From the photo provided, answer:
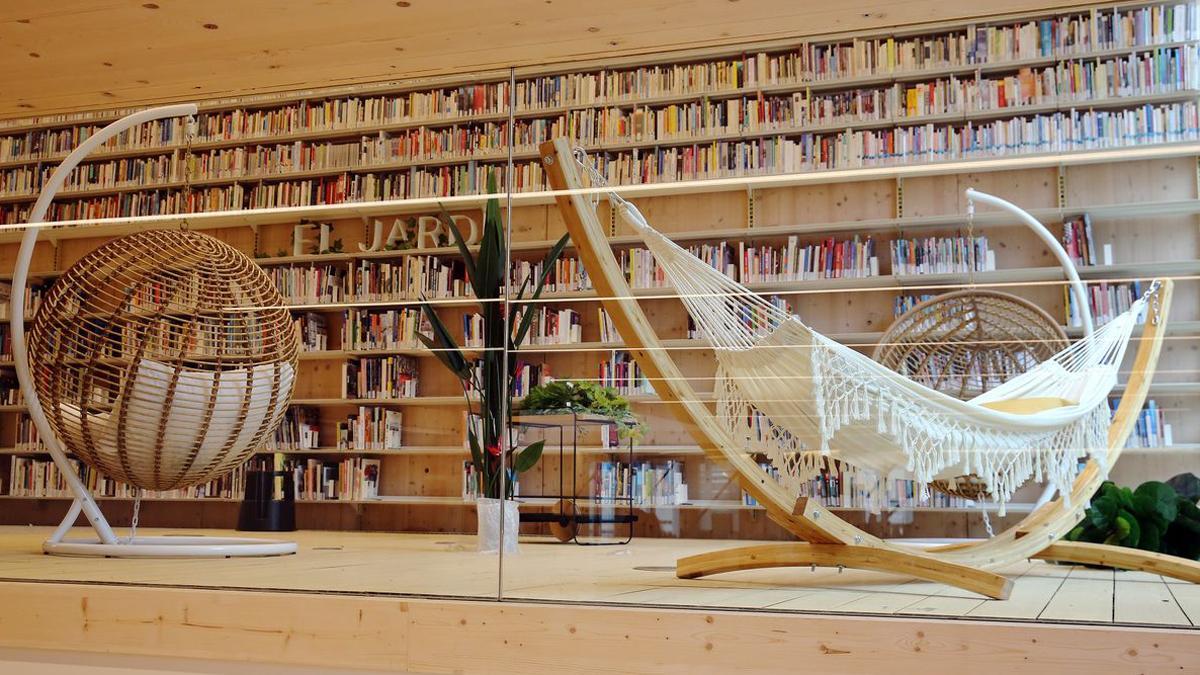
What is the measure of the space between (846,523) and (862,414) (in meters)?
0.22

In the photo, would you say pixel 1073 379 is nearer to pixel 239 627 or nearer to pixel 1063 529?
pixel 1063 529

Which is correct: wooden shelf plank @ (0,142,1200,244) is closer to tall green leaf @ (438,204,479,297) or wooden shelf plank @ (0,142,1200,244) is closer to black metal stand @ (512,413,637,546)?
tall green leaf @ (438,204,479,297)

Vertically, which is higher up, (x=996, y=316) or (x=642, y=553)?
(x=996, y=316)

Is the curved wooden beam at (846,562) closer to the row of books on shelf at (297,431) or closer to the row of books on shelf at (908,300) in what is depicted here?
the row of books on shelf at (908,300)

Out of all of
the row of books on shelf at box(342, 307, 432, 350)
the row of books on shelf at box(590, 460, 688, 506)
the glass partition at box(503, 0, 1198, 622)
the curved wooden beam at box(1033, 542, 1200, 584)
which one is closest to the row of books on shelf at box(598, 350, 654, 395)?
the glass partition at box(503, 0, 1198, 622)

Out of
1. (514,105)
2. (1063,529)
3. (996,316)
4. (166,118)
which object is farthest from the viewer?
(166,118)

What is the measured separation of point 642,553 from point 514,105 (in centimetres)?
118

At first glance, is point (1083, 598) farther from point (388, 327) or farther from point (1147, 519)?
point (388, 327)

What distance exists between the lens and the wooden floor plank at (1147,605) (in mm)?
2014

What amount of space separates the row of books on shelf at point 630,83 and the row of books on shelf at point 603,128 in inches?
1.9

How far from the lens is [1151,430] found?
2012mm

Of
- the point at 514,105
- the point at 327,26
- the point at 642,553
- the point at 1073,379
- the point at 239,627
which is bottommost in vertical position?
the point at 239,627

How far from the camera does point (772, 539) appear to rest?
2385 mm

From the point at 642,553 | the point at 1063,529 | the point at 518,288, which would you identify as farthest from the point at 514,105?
the point at 1063,529
